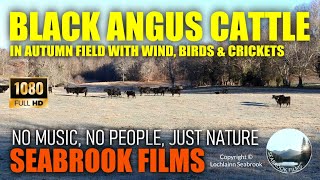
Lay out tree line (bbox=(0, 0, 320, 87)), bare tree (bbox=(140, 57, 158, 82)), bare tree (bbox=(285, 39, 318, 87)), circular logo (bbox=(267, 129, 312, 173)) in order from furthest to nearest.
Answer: bare tree (bbox=(140, 57, 158, 82)) → tree line (bbox=(0, 0, 320, 87)) → bare tree (bbox=(285, 39, 318, 87)) → circular logo (bbox=(267, 129, 312, 173))

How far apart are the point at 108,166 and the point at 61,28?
4.15 metres

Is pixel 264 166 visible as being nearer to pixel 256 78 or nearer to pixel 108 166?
pixel 108 166

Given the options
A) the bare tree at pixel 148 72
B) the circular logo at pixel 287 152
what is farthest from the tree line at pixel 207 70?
the circular logo at pixel 287 152

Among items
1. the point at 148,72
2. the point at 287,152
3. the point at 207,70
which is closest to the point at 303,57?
the point at 207,70

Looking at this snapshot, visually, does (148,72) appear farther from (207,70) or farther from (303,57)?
(303,57)

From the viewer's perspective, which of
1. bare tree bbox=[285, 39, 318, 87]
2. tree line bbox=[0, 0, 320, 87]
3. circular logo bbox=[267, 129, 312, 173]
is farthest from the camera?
tree line bbox=[0, 0, 320, 87]

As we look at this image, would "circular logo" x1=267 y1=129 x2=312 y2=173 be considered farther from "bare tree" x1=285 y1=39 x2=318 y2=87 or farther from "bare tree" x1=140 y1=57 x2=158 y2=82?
"bare tree" x1=140 y1=57 x2=158 y2=82

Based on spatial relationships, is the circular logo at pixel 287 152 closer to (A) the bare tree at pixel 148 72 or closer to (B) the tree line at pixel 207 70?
(B) the tree line at pixel 207 70

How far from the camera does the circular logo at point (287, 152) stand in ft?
27.5

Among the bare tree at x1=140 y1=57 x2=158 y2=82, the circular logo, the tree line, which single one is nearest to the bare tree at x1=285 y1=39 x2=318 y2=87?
the tree line

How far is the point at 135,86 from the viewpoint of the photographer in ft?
212

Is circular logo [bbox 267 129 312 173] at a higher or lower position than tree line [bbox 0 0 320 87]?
lower

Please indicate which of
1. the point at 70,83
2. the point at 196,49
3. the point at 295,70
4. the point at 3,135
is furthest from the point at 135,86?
the point at 196,49

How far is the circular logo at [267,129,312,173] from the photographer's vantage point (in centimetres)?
839
